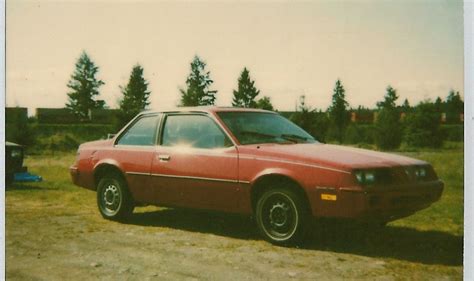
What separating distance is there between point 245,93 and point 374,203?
6.79 feet

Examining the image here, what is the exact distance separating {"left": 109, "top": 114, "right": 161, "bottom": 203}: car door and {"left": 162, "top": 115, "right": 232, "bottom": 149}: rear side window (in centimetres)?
20

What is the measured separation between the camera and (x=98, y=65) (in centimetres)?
532

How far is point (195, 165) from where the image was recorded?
4.66m

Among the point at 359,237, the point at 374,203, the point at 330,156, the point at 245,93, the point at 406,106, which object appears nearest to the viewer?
the point at 374,203

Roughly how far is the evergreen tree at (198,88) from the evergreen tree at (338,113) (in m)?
1.37

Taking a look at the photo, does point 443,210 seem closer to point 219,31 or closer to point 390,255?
point 390,255

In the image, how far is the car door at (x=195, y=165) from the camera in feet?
14.6

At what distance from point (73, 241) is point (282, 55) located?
295 cm

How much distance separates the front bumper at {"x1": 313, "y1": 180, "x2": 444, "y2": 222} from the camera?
3.75 metres

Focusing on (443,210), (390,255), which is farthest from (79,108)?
(443,210)

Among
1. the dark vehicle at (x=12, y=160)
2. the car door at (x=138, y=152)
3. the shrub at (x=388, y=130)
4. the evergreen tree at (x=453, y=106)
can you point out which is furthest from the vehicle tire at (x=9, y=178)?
the evergreen tree at (x=453, y=106)

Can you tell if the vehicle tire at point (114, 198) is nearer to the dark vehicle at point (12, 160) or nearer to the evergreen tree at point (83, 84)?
the evergreen tree at point (83, 84)

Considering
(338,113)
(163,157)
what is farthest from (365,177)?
(163,157)

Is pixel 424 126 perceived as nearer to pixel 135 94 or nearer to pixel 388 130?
pixel 388 130
